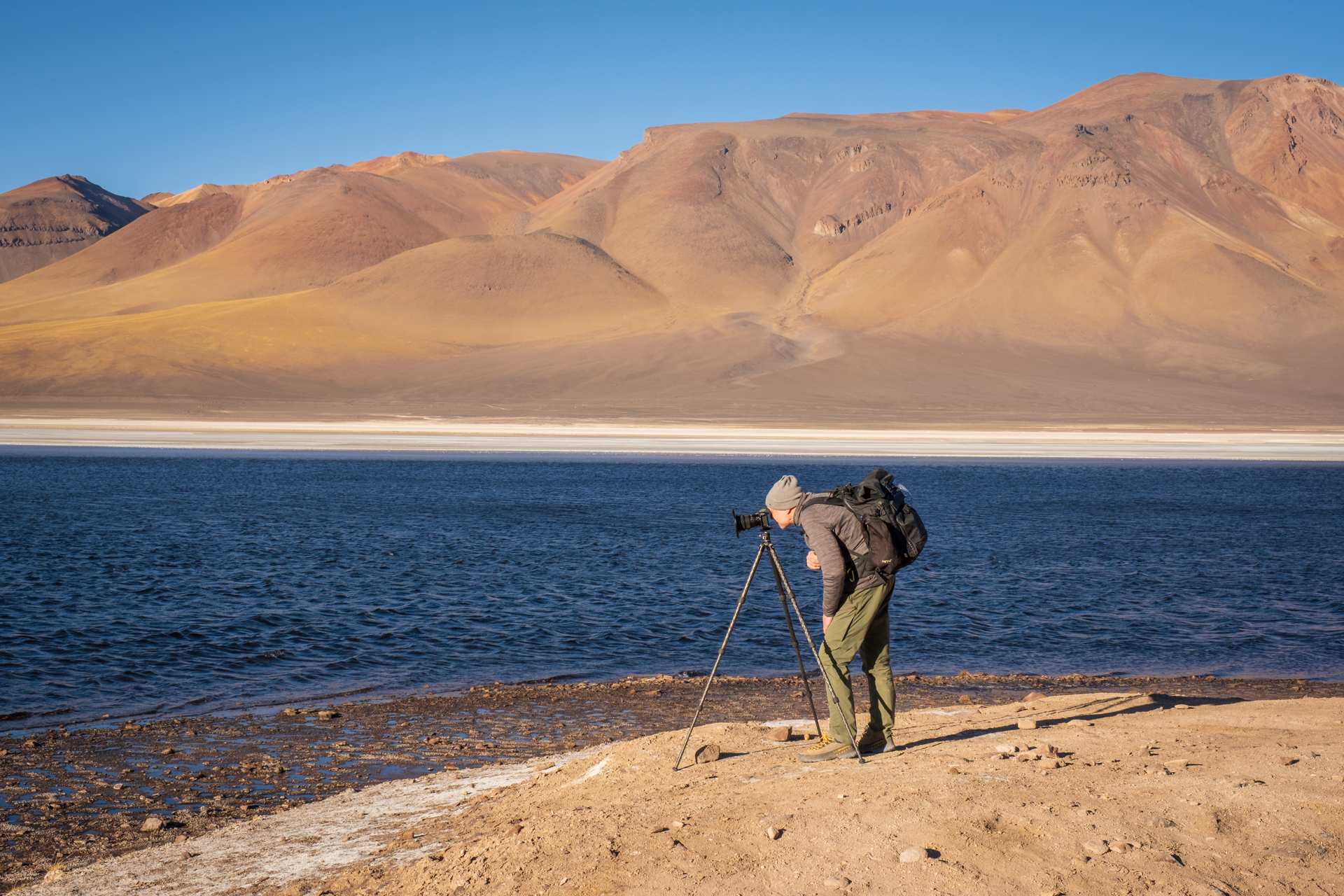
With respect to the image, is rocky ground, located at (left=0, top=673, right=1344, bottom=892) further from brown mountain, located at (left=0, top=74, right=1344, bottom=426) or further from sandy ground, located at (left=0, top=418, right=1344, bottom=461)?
brown mountain, located at (left=0, top=74, right=1344, bottom=426)

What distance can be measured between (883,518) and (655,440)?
5399cm

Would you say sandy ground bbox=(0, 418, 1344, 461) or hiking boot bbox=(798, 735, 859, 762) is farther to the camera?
sandy ground bbox=(0, 418, 1344, 461)

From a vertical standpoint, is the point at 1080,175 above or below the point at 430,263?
above

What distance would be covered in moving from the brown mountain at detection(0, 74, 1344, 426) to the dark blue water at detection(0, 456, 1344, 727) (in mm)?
44635

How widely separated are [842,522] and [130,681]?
7832 mm

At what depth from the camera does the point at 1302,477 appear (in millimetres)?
42906

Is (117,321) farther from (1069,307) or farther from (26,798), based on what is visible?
(26,798)

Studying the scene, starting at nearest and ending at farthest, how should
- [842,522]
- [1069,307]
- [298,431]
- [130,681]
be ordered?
[842,522], [130,681], [298,431], [1069,307]

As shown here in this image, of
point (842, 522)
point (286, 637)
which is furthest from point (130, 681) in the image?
point (842, 522)

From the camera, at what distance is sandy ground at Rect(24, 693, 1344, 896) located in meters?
4.91

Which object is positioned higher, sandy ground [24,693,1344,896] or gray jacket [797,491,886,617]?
gray jacket [797,491,886,617]

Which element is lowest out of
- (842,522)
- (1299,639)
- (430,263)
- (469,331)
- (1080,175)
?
(1299,639)

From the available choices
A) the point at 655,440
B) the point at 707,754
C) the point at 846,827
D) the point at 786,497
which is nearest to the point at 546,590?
the point at 707,754

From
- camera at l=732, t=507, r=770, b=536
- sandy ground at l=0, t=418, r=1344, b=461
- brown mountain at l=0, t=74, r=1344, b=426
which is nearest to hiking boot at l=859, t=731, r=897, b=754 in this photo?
camera at l=732, t=507, r=770, b=536
